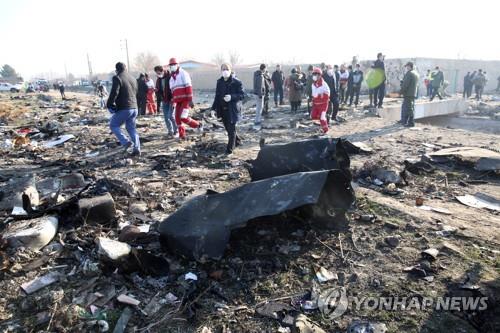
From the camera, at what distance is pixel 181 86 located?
7.31 m

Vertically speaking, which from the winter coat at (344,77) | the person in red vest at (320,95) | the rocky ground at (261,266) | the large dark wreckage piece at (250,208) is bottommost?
the rocky ground at (261,266)

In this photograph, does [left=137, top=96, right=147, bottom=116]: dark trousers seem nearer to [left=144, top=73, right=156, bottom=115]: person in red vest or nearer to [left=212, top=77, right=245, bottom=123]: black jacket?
[left=144, top=73, right=156, bottom=115]: person in red vest

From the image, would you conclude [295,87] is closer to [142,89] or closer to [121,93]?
[142,89]

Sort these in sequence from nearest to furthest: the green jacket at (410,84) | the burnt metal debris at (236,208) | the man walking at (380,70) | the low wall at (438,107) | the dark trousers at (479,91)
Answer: the burnt metal debris at (236,208) < the green jacket at (410,84) < the man walking at (380,70) < the low wall at (438,107) < the dark trousers at (479,91)

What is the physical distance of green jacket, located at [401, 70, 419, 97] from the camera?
9.35m

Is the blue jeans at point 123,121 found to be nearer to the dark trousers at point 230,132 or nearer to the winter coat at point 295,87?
the dark trousers at point 230,132

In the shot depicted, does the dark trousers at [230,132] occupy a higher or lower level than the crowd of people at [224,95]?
lower

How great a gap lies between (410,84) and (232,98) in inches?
221

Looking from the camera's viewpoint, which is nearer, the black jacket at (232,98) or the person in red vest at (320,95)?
the black jacket at (232,98)

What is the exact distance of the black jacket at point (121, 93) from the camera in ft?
20.7

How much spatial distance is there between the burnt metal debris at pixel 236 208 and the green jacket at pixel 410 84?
7.19 meters

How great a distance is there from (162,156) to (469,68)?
3055cm

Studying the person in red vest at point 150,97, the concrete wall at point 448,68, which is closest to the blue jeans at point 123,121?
the person in red vest at point 150,97

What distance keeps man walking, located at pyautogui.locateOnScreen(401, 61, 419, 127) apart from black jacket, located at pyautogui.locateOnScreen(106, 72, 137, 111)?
7054 millimetres
